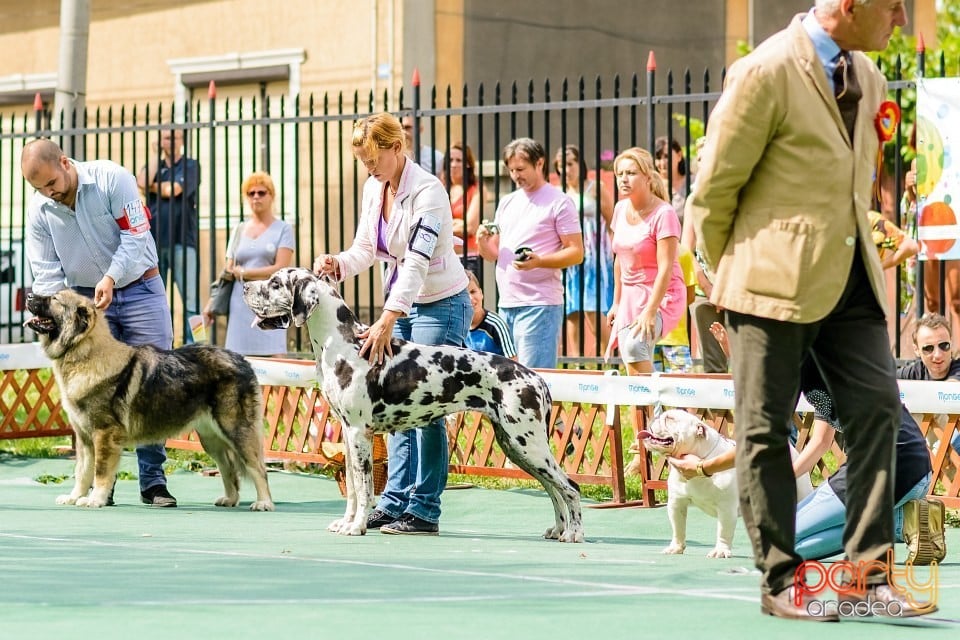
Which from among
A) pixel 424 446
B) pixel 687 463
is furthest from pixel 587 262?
pixel 687 463

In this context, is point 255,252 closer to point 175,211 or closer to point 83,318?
point 175,211

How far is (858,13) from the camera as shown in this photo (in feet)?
17.4

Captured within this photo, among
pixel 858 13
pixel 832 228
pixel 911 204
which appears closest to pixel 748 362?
pixel 832 228

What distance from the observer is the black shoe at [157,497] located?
10.0 m

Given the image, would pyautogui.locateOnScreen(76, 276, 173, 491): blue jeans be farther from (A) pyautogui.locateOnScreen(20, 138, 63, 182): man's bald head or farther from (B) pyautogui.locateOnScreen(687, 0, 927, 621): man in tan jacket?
(B) pyautogui.locateOnScreen(687, 0, 927, 621): man in tan jacket

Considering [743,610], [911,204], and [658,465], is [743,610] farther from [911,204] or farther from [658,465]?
[911,204]

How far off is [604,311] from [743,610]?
10.1 meters

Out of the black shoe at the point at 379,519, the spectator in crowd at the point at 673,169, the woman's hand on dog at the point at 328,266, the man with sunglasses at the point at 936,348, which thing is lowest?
the black shoe at the point at 379,519

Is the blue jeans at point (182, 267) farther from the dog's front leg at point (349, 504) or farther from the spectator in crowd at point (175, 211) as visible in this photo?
the dog's front leg at point (349, 504)

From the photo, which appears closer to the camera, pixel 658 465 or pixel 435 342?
pixel 435 342

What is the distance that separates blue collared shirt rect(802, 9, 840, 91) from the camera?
5.36 metres

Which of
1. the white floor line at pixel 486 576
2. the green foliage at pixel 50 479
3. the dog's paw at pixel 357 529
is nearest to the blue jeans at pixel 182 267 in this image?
the green foliage at pixel 50 479

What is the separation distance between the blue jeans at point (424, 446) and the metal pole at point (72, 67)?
25.7 feet

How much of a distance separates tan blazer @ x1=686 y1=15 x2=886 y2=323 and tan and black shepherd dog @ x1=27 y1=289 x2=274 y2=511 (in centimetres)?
511
